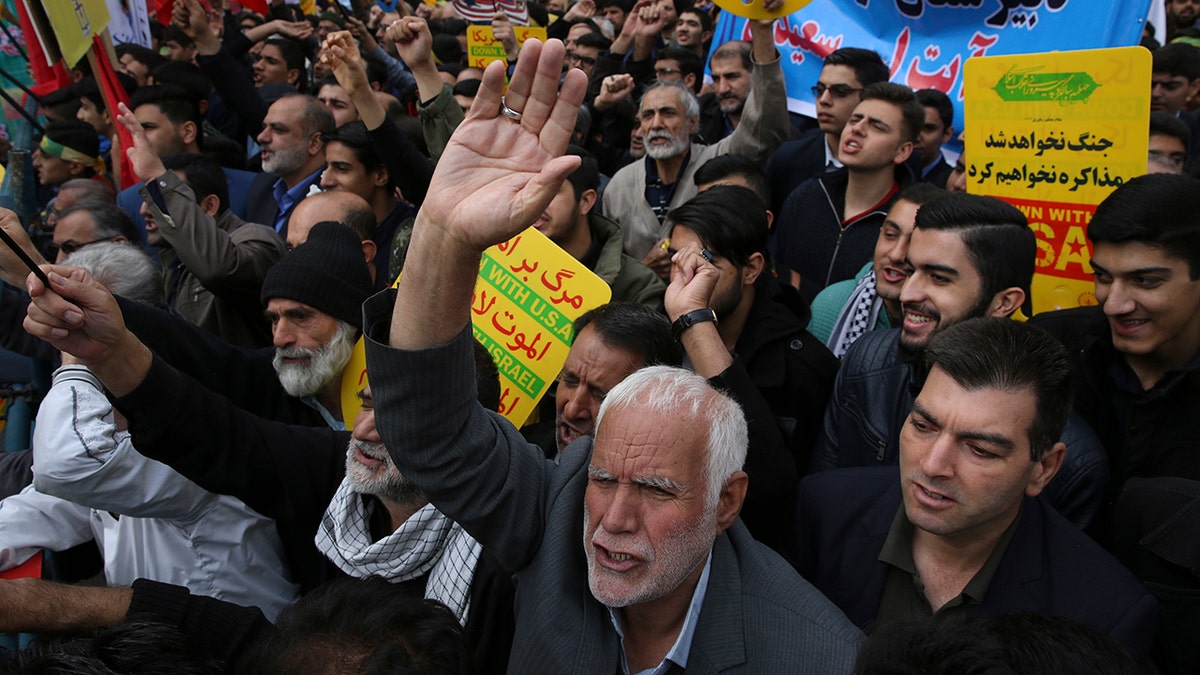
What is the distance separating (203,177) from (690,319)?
3.28m

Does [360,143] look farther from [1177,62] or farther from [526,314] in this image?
[1177,62]

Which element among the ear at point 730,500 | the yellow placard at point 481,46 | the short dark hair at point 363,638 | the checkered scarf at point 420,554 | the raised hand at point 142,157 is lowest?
the checkered scarf at point 420,554

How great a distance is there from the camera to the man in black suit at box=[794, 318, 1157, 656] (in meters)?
1.99

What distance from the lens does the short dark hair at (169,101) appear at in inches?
251

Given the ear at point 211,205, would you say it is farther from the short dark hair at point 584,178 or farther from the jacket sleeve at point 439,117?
the short dark hair at point 584,178

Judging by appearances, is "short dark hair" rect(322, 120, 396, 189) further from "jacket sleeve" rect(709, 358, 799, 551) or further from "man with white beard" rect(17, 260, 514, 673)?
"jacket sleeve" rect(709, 358, 799, 551)

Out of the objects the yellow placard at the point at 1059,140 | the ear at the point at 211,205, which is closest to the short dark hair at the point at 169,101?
the ear at the point at 211,205

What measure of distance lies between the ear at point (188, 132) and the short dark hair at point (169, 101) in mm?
23

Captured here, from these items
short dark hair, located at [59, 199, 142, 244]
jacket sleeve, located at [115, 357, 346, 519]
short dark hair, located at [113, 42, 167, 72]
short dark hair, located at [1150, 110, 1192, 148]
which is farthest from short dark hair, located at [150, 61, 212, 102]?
short dark hair, located at [1150, 110, 1192, 148]

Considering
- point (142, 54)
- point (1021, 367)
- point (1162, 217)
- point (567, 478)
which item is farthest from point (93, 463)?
point (142, 54)

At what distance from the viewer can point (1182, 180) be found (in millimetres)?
2686

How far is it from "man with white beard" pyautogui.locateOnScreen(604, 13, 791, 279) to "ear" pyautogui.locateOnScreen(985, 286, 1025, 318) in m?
2.38

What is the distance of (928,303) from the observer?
2951 millimetres

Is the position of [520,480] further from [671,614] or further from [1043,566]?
[1043,566]
